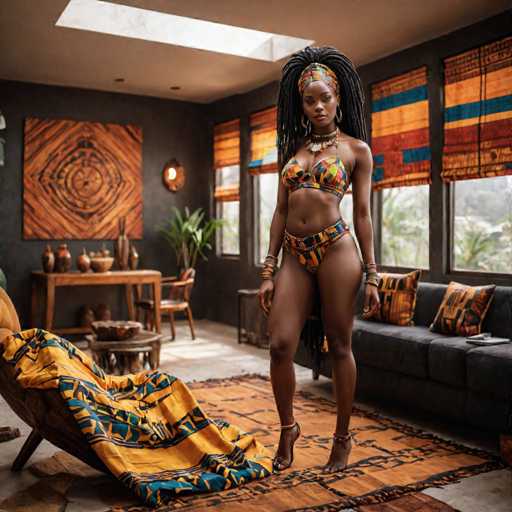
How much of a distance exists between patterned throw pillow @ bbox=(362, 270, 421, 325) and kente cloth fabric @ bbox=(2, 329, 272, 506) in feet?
5.40

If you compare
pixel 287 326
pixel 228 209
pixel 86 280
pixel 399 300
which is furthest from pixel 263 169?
pixel 287 326

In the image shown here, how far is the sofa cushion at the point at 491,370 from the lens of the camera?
312cm

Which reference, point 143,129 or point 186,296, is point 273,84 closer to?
point 143,129

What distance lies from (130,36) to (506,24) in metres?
2.88

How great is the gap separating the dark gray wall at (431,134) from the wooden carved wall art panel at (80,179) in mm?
1255

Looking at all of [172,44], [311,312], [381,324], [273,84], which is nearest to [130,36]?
[172,44]

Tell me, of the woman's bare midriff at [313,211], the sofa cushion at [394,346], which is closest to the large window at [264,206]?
the sofa cushion at [394,346]

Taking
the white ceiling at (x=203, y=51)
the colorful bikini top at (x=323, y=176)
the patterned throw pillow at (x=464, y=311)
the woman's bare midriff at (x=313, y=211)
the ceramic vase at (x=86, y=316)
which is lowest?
the ceramic vase at (x=86, y=316)

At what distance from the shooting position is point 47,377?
2.48m

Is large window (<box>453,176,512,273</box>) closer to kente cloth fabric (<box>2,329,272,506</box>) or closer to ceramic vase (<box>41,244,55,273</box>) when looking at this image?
kente cloth fabric (<box>2,329,272,506</box>)

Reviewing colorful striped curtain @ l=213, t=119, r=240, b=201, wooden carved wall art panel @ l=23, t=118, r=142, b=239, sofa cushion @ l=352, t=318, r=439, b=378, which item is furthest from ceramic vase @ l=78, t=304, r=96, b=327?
sofa cushion @ l=352, t=318, r=439, b=378

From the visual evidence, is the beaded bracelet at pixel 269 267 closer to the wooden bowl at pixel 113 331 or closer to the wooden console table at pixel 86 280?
the wooden bowl at pixel 113 331

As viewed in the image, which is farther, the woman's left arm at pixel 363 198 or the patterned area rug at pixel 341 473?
the woman's left arm at pixel 363 198

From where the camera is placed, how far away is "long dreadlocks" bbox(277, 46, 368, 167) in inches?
113
